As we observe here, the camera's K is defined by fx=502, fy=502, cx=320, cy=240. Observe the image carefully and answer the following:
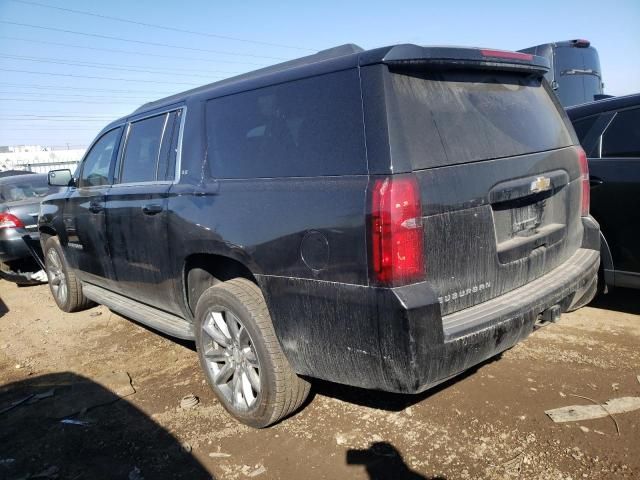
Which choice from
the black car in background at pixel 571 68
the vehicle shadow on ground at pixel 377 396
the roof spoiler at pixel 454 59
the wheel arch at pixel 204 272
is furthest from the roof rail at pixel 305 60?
the black car in background at pixel 571 68

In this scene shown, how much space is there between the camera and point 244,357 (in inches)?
117

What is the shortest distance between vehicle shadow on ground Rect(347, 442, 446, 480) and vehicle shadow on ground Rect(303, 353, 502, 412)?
415mm

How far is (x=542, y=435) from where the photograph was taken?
270cm

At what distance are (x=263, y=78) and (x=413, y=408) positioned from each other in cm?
215

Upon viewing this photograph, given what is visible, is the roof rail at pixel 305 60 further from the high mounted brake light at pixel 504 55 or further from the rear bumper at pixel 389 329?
the rear bumper at pixel 389 329

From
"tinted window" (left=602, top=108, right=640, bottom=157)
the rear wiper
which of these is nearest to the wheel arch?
"tinted window" (left=602, top=108, right=640, bottom=157)

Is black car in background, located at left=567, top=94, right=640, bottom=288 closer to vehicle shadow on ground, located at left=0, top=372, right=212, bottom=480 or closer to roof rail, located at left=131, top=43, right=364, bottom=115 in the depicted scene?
roof rail, located at left=131, top=43, right=364, bottom=115

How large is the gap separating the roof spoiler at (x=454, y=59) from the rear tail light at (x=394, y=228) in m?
0.55

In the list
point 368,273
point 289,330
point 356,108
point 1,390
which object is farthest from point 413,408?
point 1,390

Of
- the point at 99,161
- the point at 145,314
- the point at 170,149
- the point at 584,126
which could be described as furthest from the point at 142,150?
the point at 584,126

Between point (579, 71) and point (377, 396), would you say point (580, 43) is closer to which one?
point (579, 71)

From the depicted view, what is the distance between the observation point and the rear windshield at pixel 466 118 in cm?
224

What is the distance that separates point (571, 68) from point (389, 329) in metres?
8.39

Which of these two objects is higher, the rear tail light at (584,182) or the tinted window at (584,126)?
the tinted window at (584,126)
